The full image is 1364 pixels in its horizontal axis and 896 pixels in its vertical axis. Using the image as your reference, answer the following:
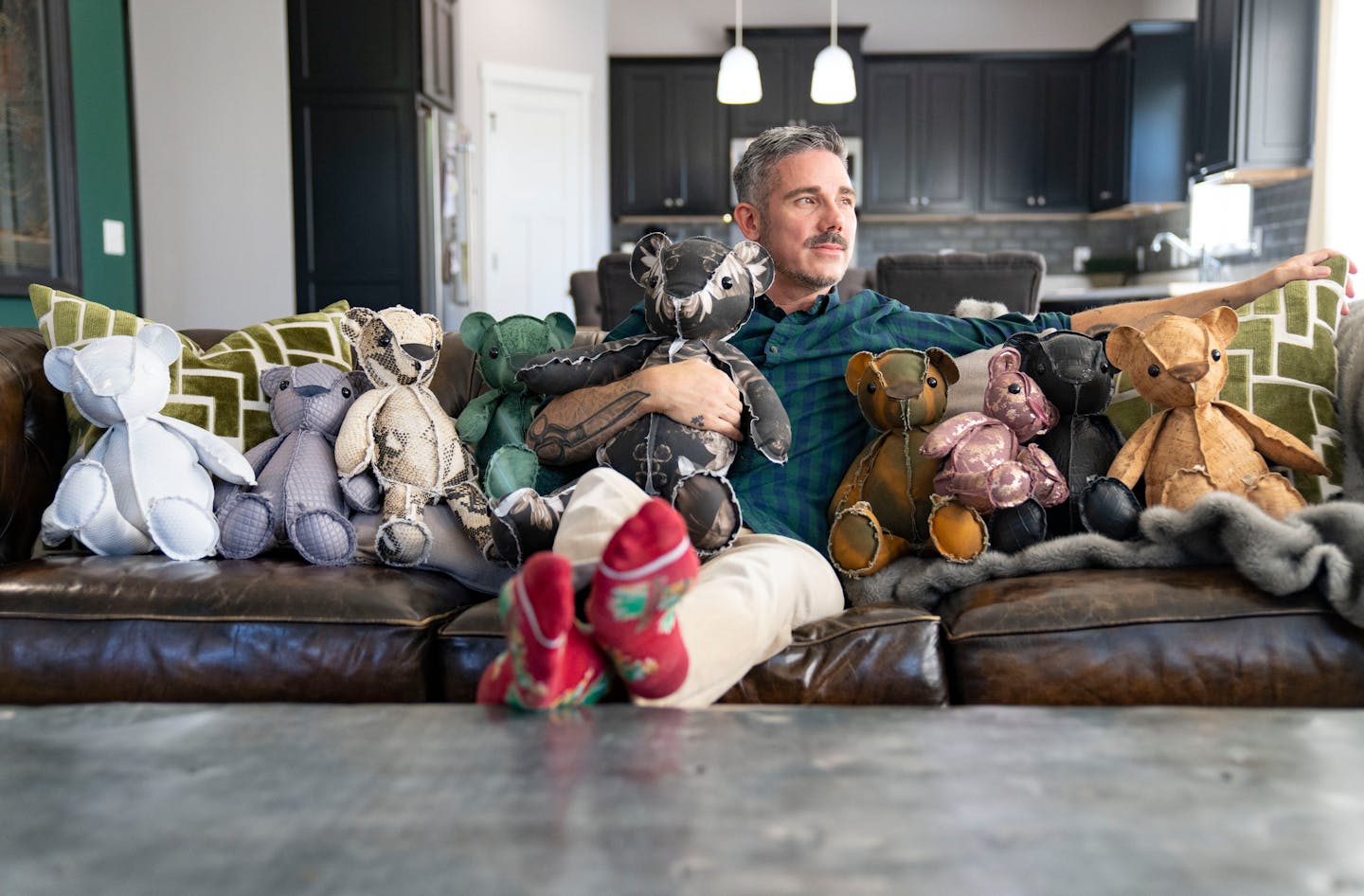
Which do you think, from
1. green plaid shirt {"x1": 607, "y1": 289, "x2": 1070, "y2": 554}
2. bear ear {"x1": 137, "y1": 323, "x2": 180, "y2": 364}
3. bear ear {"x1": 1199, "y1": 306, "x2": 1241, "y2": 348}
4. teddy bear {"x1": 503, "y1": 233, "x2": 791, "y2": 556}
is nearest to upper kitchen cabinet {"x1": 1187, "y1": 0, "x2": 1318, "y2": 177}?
green plaid shirt {"x1": 607, "y1": 289, "x2": 1070, "y2": 554}

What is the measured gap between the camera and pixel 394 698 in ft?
4.89

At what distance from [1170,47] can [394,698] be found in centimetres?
722

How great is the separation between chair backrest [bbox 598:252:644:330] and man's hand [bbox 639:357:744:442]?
6.58 feet

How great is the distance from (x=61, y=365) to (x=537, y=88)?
6.01 m

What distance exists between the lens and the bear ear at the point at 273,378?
1.91 meters

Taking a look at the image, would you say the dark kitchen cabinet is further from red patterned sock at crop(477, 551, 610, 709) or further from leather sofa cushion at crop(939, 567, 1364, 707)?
red patterned sock at crop(477, 551, 610, 709)

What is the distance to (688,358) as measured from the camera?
1.76 metres

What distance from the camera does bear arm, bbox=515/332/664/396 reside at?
5.86ft

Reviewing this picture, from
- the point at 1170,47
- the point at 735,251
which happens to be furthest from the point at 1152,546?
the point at 1170,47

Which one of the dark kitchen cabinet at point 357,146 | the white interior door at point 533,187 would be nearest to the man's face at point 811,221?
the dark kitchen cabinet at point 357,146

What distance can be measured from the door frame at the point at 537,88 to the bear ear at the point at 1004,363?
557 cm

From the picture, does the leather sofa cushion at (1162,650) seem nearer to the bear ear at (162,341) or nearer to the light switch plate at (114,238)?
the bear ear at (162,341)

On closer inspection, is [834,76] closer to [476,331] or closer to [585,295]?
[585,295]

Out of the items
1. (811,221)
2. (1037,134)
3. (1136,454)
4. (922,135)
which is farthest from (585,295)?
(1037,134)
